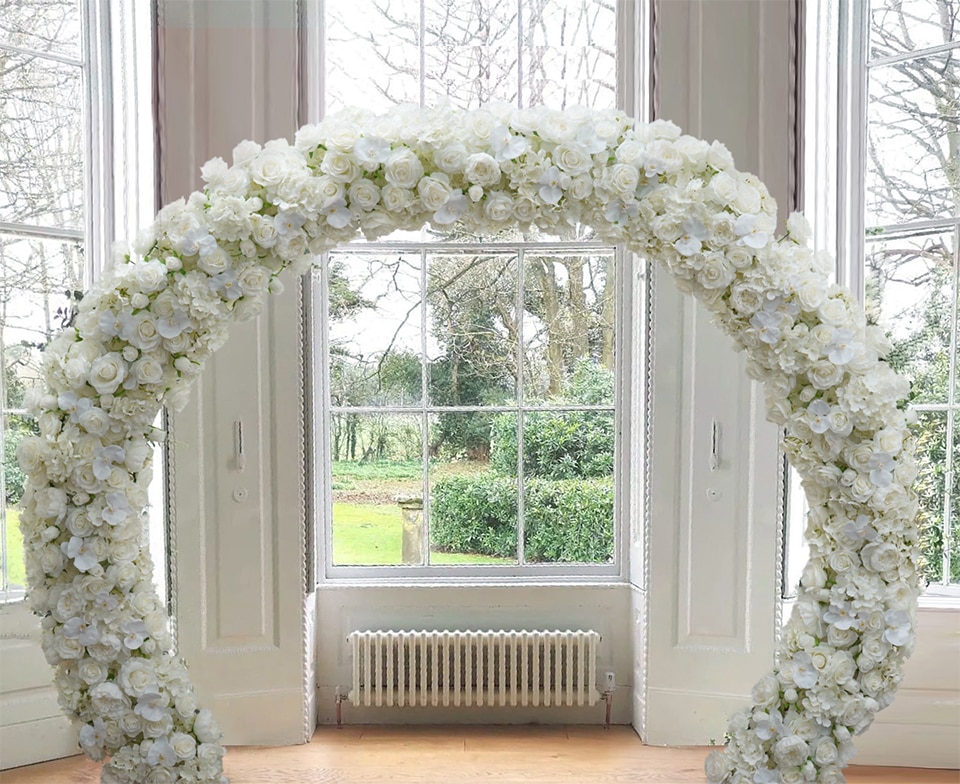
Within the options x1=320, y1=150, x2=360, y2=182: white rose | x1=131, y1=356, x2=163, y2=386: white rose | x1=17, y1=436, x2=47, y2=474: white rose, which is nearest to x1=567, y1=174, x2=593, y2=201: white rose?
x1=320, y1=150, x2=360, y2=182: white rose

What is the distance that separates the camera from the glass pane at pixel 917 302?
268 cm

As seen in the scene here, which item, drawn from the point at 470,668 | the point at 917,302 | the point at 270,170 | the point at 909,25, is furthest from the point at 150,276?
the point at 909,25

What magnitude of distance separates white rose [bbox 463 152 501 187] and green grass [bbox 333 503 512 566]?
5.09ft

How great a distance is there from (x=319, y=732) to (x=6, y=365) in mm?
1685

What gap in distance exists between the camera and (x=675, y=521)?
2.75 metres

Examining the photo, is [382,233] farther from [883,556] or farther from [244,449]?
[883,556]

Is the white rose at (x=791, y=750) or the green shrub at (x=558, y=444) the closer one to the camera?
the white rose at (x=791, y=750)

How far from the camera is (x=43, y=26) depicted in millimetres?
2635

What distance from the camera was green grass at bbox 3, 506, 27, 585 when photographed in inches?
103

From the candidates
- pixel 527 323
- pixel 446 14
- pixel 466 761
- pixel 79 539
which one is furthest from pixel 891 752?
pixel 446 14

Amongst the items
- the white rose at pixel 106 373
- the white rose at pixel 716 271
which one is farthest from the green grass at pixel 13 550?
the white rose at pixel 716 271

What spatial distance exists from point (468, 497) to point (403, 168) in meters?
1.53

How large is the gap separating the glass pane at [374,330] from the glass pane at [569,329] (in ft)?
1.42

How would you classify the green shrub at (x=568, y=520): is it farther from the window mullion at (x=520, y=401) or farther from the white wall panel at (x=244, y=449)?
the white wall panel at (x=244, y=449)
